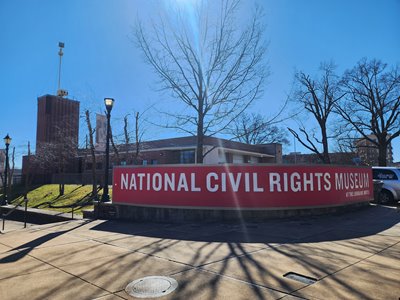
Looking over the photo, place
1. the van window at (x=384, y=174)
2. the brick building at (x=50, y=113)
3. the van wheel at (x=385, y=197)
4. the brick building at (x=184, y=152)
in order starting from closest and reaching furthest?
the van wheel at (x=385, y=197)
the van window at (x=384, y=174)
the brick building at (x=184, y=152)
the brick building at (x=50, y=113)

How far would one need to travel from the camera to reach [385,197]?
635 inches

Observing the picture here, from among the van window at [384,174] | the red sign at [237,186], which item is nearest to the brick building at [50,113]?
the red sign at [237,186]

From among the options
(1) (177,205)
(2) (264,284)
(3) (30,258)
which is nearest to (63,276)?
(3) (30,258)

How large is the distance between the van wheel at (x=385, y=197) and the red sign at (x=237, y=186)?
5.26m

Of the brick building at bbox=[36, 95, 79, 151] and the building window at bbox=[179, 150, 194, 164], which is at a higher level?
the brick building at bbox=[36, 95, 79, 151]

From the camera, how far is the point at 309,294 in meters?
4.23

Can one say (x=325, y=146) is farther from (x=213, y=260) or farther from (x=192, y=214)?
(x=213, y=260)

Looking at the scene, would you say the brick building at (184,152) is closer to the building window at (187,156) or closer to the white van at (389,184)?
the building window at (187,156)

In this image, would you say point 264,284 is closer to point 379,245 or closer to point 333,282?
point 333,282

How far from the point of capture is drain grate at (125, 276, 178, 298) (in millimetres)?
4368

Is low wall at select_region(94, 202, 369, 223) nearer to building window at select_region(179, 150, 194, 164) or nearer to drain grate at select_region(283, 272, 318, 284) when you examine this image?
drain grate at select_region(283, 272, 318, 284)

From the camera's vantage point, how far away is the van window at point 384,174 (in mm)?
16163

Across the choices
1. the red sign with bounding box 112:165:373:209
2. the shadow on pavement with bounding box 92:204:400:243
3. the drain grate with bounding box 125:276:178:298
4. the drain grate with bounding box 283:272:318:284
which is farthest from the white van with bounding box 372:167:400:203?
the drain grate with bounding box 125:276:178:298

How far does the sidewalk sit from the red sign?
3.50 feet
